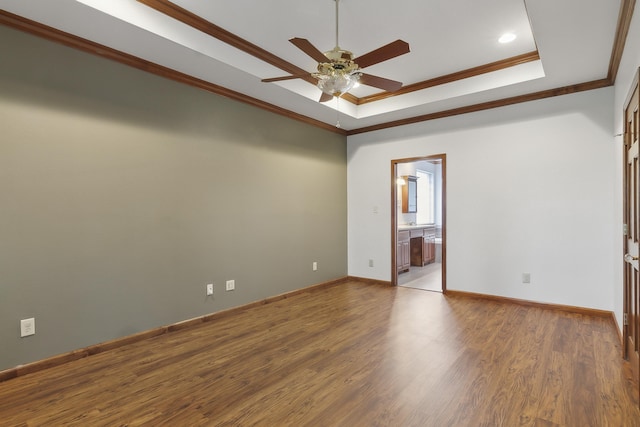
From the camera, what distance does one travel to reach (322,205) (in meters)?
5.33

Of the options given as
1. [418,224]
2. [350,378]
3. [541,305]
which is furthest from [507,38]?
[418,224]

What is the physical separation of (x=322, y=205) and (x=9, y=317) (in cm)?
384

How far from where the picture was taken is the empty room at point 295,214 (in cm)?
226

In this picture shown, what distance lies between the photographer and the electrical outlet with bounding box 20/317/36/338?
2.48 meters

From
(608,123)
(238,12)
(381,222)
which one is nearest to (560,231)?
(608,123)

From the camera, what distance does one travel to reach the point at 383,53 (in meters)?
2.39

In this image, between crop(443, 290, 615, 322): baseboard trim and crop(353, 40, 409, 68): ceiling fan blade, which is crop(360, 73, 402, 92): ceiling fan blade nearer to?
crop(353, 40, 409, 68): ceiling fan blade

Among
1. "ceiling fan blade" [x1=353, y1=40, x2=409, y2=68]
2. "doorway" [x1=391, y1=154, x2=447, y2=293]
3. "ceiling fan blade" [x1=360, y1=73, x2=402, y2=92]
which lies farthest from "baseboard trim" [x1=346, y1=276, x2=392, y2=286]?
"ceiling fan blade" [x1=353, y1=40, x2=409, y2=68]

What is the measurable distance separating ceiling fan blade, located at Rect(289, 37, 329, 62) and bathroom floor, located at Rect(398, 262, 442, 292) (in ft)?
12.9

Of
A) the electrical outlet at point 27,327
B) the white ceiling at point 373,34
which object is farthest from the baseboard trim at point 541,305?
the electrical outlet at point 27,327

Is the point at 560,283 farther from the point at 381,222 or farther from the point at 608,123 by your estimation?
the point at 381,222

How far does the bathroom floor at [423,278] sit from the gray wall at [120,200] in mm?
2248

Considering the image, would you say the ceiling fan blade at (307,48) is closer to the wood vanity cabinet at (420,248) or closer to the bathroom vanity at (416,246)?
the bathroom vanity at (416,246)

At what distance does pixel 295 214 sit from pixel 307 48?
2845mm
